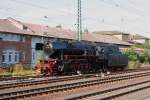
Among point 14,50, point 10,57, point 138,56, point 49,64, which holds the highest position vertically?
point 14,50

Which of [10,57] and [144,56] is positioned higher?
[144,56]

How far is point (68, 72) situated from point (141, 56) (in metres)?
37.3

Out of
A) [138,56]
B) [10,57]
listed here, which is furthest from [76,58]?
[138,56]

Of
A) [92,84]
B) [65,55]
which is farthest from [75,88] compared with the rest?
[65,55]

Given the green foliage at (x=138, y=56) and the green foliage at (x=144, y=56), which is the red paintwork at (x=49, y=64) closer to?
the green foliage at (x=138, y=56)

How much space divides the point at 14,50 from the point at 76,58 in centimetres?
1925

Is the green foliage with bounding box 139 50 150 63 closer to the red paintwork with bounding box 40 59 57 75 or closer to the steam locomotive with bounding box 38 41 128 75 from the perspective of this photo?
the steam locomotive with bounding box 38 41 128 75

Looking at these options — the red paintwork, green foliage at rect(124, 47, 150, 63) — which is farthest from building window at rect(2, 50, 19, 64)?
green foliage at rect(124, 47, 150, 63)

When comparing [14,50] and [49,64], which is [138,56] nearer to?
[14,50]

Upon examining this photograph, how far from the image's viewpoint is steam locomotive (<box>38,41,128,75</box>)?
30820 mm

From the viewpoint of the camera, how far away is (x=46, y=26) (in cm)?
6538

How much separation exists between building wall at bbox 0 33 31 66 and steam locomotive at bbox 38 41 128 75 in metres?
15.0

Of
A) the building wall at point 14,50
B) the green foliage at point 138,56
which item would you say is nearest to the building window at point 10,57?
the building wall at point 14,50

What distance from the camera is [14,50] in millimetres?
50156
